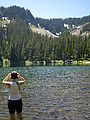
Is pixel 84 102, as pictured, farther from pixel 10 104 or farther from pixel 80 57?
pixel 80 57

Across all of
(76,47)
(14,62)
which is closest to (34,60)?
(14,62)

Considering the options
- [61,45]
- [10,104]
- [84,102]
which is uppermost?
[61,45]

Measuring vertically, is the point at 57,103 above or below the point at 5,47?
below

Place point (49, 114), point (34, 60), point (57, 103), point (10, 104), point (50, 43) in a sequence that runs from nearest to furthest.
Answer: point (10, 104) < point (49, 114) < point (57, 103) < point (34, 60) < point (50, 43)

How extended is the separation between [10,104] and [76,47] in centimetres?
15788

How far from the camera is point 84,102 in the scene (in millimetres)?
27000

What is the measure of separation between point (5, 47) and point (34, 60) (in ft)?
84.9

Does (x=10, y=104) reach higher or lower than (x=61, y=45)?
lower

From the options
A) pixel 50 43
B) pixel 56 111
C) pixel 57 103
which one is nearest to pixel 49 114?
pixel 56 111

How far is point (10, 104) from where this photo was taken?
13.6 meters

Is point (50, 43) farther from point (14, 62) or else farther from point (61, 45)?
point (14, 62)

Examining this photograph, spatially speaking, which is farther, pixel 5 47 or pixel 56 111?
pixel 5 47

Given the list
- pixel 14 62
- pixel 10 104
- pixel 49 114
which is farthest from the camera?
pixel 14 62

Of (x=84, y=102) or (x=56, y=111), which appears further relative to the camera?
(x=84, y=102)
